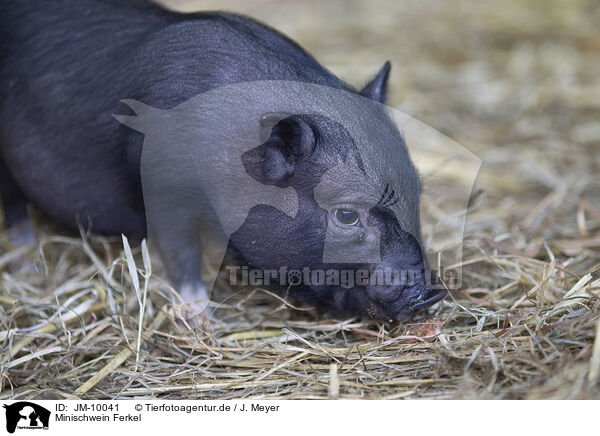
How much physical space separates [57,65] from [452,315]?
2246 mm

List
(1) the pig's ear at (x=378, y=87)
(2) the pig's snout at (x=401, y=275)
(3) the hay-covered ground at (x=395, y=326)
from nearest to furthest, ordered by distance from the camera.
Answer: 1. (3) the hay-covered ground at (x=395, y=326)
2. (2) the pig's snout at (x=401, y=275)
3. (1) the pig's ear at (x=378, y=87)

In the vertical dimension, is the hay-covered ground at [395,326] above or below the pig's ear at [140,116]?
below

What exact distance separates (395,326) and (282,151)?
0.97 m

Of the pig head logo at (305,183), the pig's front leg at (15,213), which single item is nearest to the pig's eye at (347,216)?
the pig head logo at (305,183)

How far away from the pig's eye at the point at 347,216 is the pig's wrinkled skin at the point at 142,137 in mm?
26

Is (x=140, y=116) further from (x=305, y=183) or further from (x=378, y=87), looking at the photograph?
(x=378, y=87)

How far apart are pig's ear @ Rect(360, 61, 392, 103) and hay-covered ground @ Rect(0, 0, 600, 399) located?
97 centimetres

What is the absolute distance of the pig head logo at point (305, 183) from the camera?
2.63 m

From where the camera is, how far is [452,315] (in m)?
2.96

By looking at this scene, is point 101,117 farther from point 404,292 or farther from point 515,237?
point 515,237

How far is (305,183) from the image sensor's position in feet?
8.73
